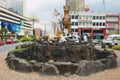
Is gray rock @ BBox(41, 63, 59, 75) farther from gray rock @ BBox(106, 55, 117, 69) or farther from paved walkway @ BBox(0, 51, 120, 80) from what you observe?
gray rock @ BBox(106, 55, 117, 69)

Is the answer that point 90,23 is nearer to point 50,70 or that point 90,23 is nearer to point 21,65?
point 21,65

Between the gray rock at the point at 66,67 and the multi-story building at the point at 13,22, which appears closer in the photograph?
the gray rock at the point at 66,67

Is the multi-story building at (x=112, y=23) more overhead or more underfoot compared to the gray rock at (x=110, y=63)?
more overhead

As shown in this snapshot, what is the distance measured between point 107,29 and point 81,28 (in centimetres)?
944

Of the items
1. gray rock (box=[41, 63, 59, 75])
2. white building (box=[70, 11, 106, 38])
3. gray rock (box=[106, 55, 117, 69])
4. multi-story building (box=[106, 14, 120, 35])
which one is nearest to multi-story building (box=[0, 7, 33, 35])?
white building (box=[70, 11, 106, 38])

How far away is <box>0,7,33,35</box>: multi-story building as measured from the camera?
397ft

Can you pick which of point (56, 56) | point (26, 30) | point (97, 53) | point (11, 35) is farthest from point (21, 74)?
point (26, 30)

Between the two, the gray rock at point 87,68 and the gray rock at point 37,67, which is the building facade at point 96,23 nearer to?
→ the gray rock at point 87,68

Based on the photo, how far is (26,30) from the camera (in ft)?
545

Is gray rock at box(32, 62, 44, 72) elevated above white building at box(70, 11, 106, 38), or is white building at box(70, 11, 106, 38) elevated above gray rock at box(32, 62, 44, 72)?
white building at box(70, 11, 106, 38)

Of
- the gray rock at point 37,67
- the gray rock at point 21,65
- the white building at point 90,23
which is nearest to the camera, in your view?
the gray rock at point 37,67

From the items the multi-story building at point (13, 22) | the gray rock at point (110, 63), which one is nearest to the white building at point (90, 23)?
the multi-story building at point (13, 22)

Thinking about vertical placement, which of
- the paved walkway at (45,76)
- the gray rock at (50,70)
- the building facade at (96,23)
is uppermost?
the building facade at (96,23)

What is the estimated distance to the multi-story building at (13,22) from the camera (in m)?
121
